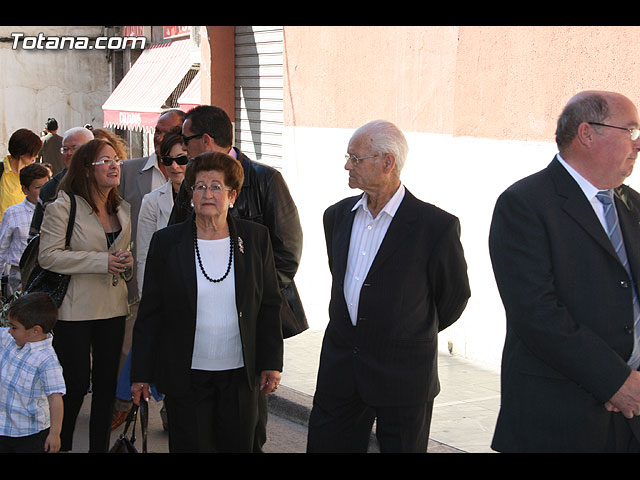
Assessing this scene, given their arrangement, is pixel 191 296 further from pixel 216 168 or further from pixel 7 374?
pixel 7 374

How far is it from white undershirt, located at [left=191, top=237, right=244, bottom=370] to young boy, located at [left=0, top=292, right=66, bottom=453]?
1023 millimetres

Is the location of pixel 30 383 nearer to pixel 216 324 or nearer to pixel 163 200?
pixel 216 324

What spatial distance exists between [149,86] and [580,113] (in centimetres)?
1738

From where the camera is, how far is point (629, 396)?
9.65 feet

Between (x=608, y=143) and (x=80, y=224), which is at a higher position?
(x=608, y=143)

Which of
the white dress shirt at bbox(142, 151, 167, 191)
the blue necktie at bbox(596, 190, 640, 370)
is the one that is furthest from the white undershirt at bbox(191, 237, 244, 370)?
the white dress shirt at bbox(142, 151, 167, 191)

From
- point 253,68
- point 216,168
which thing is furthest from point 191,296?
point 253,68

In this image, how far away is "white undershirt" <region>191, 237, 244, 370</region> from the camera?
404 cm

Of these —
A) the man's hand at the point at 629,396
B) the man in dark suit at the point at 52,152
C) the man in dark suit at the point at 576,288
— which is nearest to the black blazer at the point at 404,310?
the man in dark suit at the point at 576,288
